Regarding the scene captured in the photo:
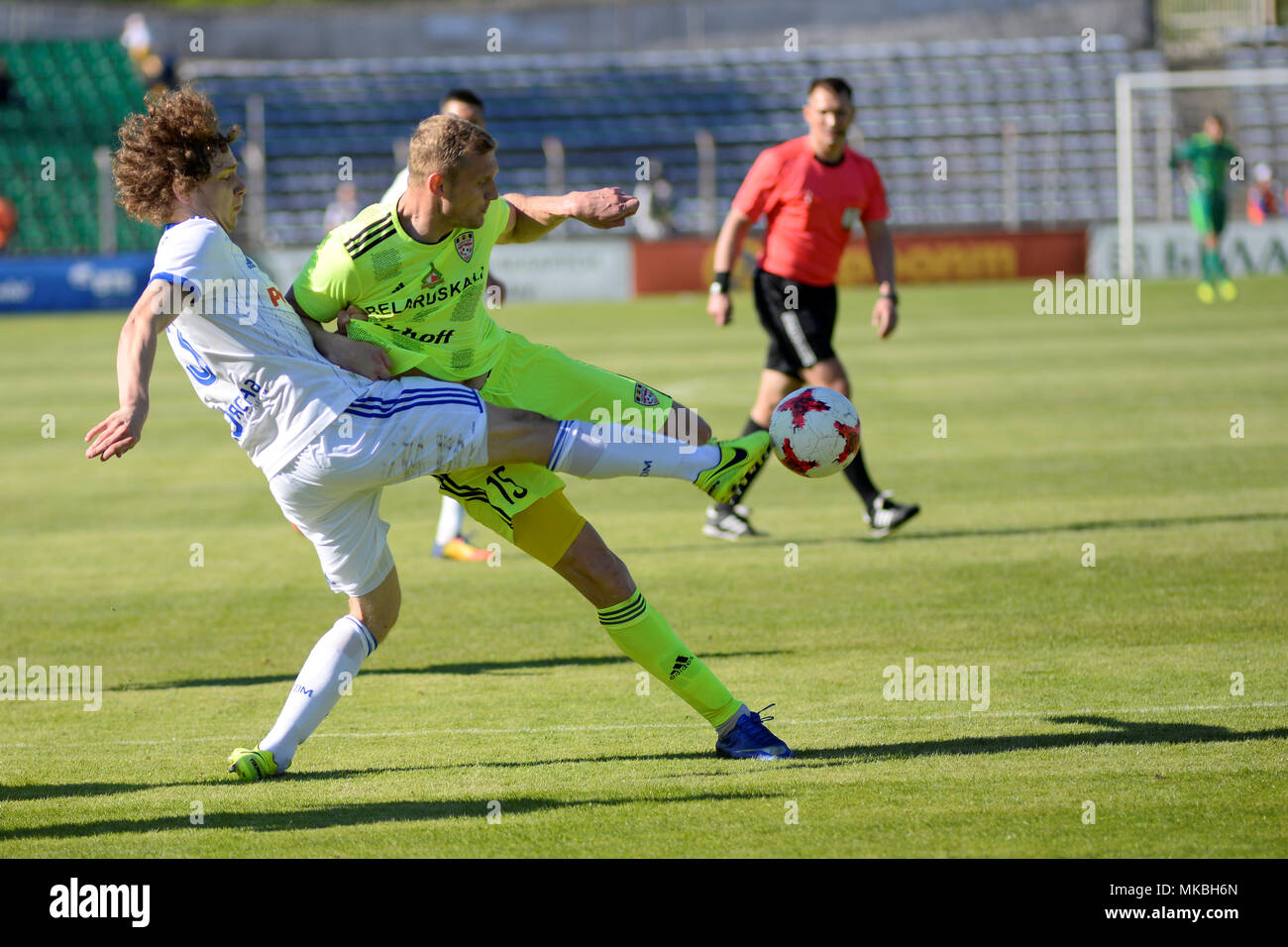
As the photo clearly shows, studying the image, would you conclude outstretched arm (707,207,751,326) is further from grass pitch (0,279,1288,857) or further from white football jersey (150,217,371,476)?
white football jersey (150,217,371,476)

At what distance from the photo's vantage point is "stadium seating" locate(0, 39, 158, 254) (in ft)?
109

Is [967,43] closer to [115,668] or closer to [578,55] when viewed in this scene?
[578,55]

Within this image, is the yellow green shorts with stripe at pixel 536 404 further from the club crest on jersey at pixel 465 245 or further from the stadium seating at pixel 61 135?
the stadium seating at pixel 61 135

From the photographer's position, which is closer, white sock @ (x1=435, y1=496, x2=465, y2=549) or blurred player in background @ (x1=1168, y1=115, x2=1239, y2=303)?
white sock @ (x1=435, y1=496, x2=465, y2=549)

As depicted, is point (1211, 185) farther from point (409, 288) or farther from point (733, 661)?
point (409, 288)

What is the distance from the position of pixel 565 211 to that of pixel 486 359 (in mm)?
573

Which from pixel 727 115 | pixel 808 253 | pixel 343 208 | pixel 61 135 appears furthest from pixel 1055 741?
pixel 61 135

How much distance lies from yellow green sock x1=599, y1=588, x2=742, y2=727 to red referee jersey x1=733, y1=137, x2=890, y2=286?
4534 millimetres

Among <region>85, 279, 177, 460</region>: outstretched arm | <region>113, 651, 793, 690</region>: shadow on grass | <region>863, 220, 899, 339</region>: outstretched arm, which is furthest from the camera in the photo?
<region>863, 220, 899, 339</region>: outstretched arm

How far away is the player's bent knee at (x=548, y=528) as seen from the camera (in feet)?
16.3

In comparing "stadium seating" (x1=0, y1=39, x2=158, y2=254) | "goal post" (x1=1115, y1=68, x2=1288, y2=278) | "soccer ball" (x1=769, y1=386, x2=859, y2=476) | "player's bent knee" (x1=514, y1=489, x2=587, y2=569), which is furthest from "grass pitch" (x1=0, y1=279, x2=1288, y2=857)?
"stadium seating" (x1=0, y1=39, x2=158, y2=254)
